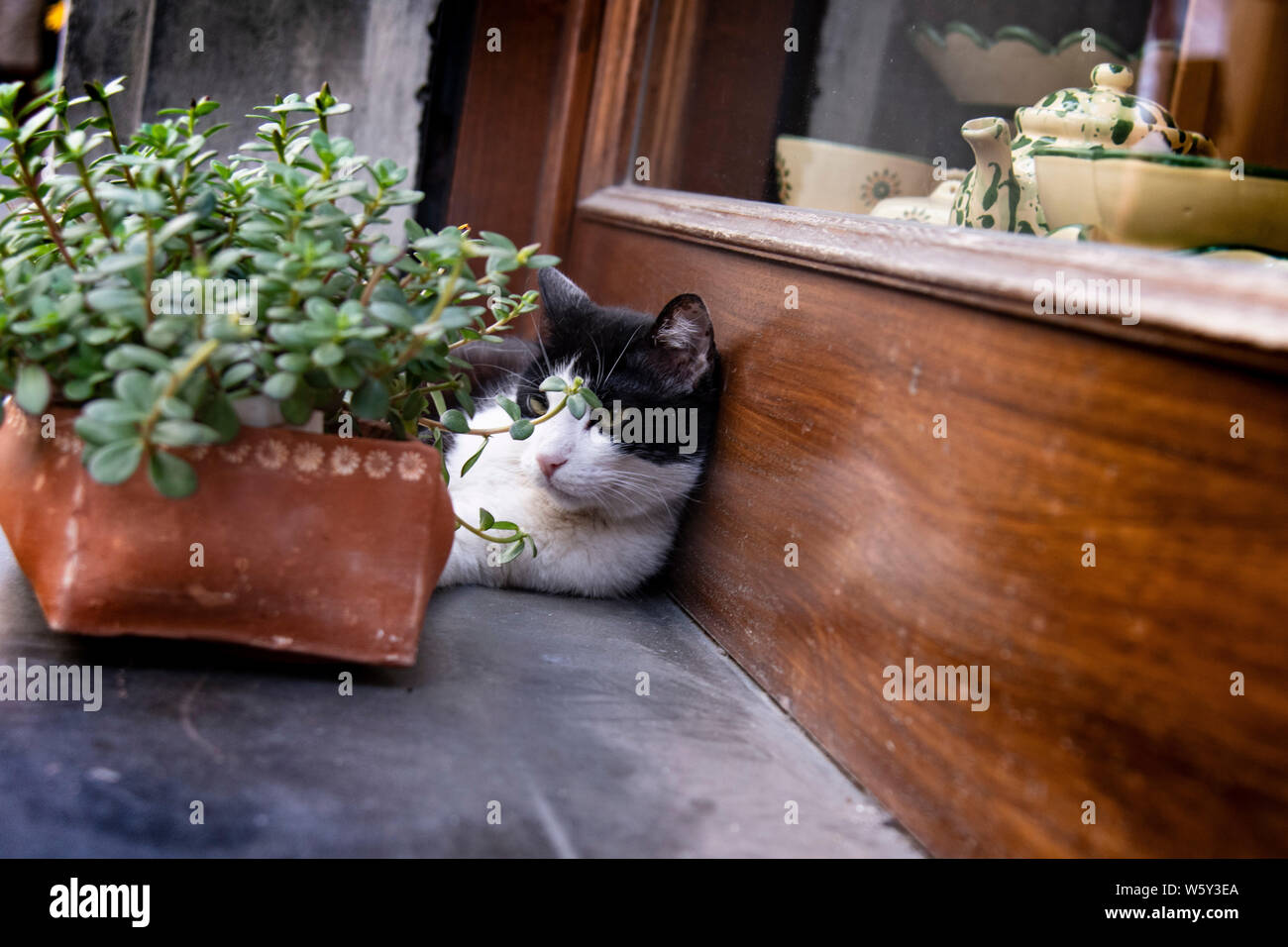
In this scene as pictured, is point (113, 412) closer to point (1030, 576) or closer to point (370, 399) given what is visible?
point (370, 399)

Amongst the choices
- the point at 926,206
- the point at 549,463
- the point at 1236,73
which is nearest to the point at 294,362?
the point at 549,463

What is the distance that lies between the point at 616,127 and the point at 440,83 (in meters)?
0.48

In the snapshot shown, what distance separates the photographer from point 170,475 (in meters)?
0.72

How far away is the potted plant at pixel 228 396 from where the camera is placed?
78 cm

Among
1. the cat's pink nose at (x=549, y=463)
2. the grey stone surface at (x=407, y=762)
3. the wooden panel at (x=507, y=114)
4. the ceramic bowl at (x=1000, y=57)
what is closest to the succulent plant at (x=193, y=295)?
the grey stone surface at (x=407, y=762)

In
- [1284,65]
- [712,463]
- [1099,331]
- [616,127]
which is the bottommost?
[712,463]

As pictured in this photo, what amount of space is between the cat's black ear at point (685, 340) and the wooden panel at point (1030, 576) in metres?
0.21

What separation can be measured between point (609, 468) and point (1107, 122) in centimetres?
73

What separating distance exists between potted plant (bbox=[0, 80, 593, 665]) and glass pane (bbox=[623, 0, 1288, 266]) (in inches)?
22.0

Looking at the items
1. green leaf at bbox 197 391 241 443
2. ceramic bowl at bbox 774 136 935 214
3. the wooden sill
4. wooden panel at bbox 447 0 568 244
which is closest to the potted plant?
green leaf at bbox 197 391 241 443

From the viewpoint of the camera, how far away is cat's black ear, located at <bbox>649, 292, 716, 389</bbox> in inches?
50.7
